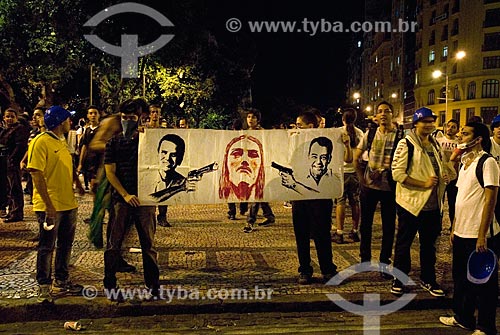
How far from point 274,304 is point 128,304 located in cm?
152

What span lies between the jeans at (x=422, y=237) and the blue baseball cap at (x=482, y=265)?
3.43 ft

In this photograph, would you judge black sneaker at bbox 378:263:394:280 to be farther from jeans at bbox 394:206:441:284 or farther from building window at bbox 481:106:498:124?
building window at bbox 481:106:498:124

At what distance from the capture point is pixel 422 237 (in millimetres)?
6148

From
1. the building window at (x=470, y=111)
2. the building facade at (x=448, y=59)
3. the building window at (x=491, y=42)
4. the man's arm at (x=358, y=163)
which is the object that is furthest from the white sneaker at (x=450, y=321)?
the building window at (x=491, y=42)

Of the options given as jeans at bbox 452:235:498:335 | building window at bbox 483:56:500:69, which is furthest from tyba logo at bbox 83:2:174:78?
building window at bbox 483:56:500:69

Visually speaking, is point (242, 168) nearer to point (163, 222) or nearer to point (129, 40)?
point (163, 222)

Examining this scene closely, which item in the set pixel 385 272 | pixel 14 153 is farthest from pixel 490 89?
pixel 385 272

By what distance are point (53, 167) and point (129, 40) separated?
1376 cm

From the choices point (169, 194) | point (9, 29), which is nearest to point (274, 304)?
point (169, 194)

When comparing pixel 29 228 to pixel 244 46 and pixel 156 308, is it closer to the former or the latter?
pixel 156 308

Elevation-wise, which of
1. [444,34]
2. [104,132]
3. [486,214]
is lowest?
[486,214]

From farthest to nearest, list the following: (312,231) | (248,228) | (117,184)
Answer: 1. (248,228)
2. (312,231)
3. (117,184)

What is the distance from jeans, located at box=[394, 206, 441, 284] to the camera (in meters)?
6.03

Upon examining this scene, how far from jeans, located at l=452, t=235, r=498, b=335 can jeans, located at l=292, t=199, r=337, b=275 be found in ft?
5.37
